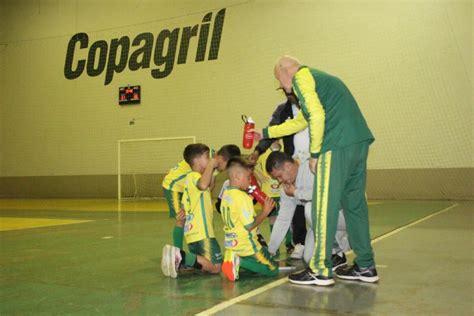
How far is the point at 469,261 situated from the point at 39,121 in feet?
53.1

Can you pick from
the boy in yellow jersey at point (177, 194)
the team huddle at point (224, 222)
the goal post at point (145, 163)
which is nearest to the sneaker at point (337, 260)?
the team huddle at point (224, 222)

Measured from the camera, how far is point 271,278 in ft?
12.2

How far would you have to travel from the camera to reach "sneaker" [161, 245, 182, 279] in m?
3.71

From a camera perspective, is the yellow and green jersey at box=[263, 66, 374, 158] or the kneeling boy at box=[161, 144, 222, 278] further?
the kneeling boy at box=[161, 144, 222, 278]

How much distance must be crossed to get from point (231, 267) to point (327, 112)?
50.7 inches

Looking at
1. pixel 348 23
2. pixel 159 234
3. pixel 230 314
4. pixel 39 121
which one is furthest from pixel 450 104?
pixel 39 121

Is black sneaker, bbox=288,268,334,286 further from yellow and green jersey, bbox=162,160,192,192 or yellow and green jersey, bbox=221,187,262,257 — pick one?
yellow and green jersey, bbox=162,160,192,192

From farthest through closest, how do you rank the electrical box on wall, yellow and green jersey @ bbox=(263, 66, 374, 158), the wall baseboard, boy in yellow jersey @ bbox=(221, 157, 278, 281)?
1. the electrical box on wall
2. the wall baseboard
3. boy in yellow jersey @ bbox=(221, 157, 278, 281)
4. yellow and green jersey @ bbox=(263, 66, 374, 158)

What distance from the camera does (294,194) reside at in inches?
158

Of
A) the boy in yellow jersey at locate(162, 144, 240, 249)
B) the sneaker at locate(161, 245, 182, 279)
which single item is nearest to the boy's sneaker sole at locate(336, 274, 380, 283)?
the sneaker at locate(161, 245, 182, 279)

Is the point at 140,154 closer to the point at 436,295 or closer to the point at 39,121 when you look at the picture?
the point at 39,121

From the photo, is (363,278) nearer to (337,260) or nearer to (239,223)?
(337,260)

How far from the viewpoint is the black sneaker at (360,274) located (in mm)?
3529

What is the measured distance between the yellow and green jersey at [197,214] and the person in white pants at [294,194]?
1.87 ft
